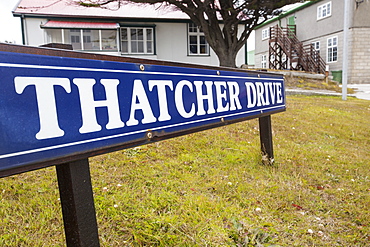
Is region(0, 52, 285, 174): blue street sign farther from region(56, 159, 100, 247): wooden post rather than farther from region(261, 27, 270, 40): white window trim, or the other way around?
region(261, 27, 270, 40): white window trim

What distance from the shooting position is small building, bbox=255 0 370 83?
22.5 meters

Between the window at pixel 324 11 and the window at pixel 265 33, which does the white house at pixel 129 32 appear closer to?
the window at pixel 324 11

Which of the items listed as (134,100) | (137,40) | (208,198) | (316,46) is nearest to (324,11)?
(316,46)

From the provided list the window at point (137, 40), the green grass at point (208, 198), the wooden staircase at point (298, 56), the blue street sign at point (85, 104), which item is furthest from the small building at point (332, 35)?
the blue street sign at point (85, 104)

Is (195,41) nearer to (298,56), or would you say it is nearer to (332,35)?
(298,56)

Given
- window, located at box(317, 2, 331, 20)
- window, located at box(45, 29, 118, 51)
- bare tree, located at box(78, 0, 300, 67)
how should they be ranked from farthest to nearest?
1. window, located at box(317, 2, 331, 20)
2. window, located at box(45, 29, 118, 51)
3. bare tree, located at box(78, 0, 300, 67)

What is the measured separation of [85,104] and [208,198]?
152cm

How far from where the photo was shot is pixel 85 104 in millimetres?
1072

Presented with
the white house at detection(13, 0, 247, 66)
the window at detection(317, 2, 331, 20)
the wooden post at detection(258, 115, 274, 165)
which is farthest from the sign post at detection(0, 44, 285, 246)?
the window at detection(317, 2, 331, 20)

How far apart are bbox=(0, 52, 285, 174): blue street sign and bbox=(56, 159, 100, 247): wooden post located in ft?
0.35

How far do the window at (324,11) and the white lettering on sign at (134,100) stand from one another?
2668 centimetres

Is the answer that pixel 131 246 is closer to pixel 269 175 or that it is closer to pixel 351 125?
pixel 269 175

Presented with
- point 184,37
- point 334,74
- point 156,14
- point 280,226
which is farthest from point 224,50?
point 334,74

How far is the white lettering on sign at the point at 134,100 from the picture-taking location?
0.96 m
